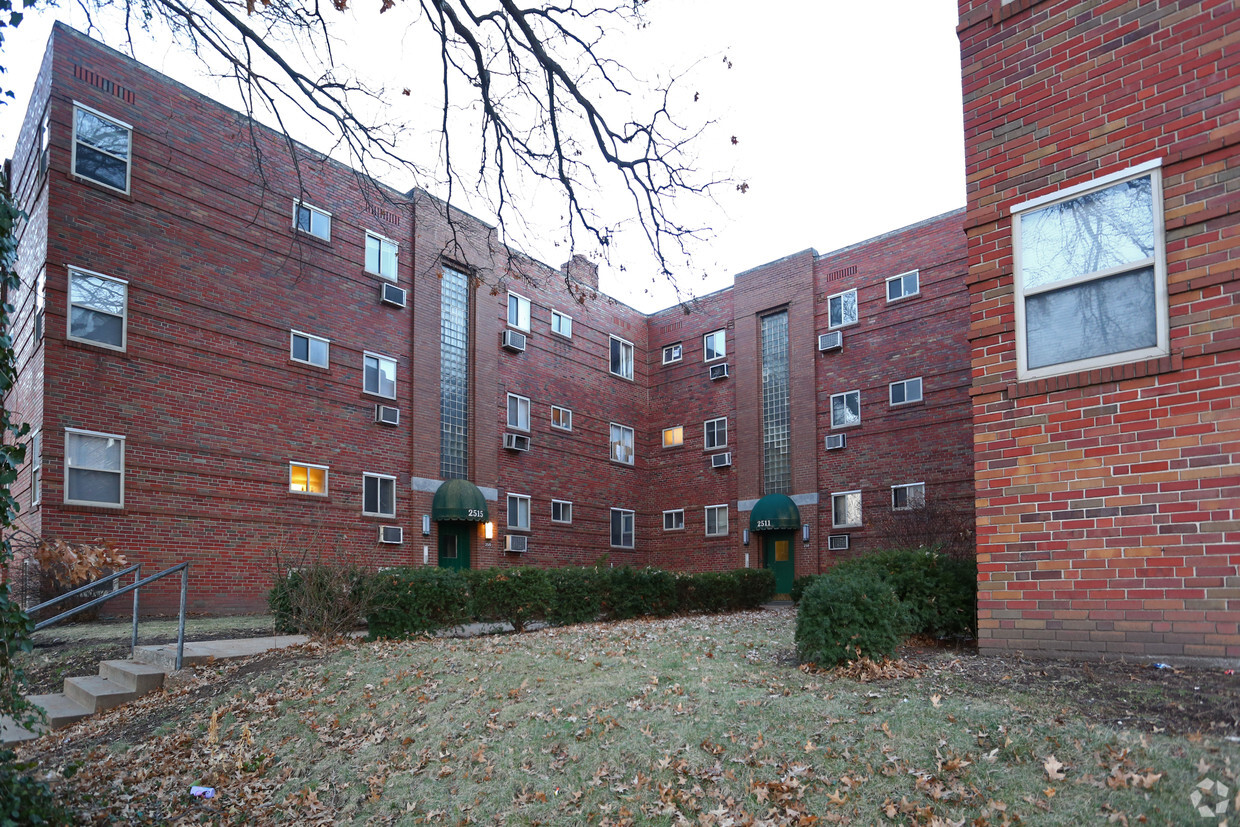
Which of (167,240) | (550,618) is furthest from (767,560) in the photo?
(167,240)

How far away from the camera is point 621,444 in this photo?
1158 inches

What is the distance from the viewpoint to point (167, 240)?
16844 millimetres

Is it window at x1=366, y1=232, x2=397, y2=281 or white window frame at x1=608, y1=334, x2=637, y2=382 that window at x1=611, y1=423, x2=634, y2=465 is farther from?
window at x1=366, y1=232, x2=397, y2=281

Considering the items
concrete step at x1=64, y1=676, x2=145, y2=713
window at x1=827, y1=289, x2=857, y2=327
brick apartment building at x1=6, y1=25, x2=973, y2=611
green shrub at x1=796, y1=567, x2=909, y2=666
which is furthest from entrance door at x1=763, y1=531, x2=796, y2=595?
concrete step at x1=64, y1=676, x2=145, y2=713

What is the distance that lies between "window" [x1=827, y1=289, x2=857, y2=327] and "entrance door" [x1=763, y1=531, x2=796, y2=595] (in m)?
6.87

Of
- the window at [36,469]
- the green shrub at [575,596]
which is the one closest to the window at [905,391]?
the green shrub at [575,596]

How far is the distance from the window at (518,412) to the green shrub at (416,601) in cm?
1352

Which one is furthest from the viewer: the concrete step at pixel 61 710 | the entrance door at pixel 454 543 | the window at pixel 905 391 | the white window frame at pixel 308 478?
the window at pixel 905 391

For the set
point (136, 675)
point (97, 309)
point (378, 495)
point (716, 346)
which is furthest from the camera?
point (716, 346)

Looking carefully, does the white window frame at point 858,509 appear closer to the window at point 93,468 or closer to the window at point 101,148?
the window at point 93,468

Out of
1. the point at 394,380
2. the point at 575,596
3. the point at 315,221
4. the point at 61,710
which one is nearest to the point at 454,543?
the point at 394,380

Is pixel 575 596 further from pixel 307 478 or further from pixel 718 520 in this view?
pixel 718 520

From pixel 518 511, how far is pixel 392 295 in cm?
768

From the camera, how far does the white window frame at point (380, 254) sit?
69.4 feet
